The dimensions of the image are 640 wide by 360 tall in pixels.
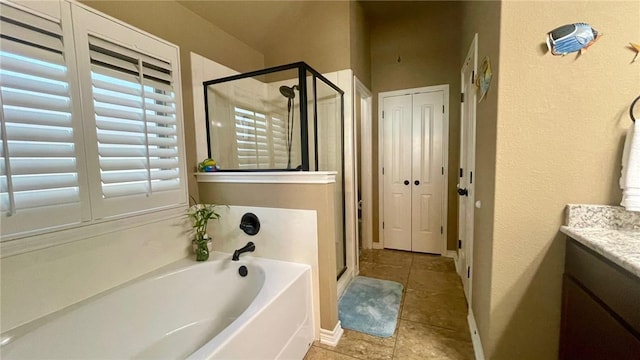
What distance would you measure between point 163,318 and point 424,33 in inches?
143

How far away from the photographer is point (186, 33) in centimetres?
187

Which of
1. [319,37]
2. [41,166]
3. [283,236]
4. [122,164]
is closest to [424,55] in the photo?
[319,37]

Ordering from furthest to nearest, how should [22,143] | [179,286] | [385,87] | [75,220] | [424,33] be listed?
[385,87]
[424,33]
[179,286]
[75,220]
[22,143]

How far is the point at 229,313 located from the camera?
1631mm

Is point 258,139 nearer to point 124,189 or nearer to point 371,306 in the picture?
point 124,189

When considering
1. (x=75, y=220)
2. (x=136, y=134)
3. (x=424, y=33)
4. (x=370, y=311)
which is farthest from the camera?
(x=424, y=33)

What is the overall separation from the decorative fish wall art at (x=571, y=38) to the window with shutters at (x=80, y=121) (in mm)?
2167

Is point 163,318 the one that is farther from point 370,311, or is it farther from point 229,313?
point 370,311

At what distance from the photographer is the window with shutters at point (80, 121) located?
1.05 m

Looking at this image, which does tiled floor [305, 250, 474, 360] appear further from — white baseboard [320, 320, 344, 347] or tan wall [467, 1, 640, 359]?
tan wall [467, 1, 640, 359]

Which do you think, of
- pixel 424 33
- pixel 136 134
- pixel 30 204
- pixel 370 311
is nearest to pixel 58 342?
pixel 30 204

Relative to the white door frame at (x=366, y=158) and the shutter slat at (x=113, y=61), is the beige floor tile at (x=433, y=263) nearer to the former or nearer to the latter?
the white door frame at (x=366, y=158)

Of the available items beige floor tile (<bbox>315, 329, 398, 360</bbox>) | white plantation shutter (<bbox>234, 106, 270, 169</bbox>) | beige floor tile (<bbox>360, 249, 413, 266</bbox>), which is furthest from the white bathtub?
beige floor tile (<bbox>360, 249, 413, 266</bbox>)

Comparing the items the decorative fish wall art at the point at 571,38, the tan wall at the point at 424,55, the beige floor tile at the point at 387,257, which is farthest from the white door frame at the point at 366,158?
the decorative fish wall art at the point at 571,38
